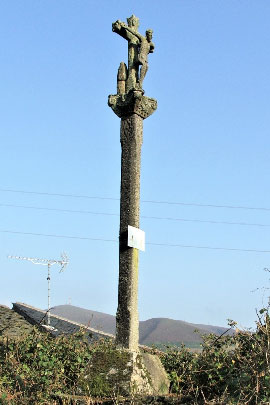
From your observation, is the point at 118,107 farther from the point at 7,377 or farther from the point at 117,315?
the point at 7,377

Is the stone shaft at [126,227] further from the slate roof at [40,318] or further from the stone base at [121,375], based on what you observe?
the slate roof at [40,318]

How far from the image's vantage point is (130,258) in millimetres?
9508

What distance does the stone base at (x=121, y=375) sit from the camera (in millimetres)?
8469

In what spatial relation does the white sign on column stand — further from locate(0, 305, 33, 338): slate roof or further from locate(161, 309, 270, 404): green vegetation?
locate(0, 305, 33, 338): slate roof

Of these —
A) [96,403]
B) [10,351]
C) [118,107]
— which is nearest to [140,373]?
[96,403]

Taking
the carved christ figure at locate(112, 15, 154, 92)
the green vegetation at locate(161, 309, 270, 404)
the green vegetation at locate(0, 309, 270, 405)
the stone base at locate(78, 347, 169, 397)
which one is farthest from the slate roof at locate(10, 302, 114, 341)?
the carved christ figure at locate(112, 15, 154, 92)

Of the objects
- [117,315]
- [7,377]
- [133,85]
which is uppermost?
[133,85]

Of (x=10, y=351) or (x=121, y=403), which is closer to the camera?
(x=121, y=403)

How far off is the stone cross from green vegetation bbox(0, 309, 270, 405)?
57cm

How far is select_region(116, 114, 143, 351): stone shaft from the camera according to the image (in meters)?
9.27

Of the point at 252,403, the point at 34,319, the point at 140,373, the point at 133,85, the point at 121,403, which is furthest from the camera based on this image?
the point at 34,319

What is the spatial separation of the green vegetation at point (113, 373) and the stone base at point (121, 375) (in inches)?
0.6

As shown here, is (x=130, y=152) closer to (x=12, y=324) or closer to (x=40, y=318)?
(x=12, y=324)

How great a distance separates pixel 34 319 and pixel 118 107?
1705cm
